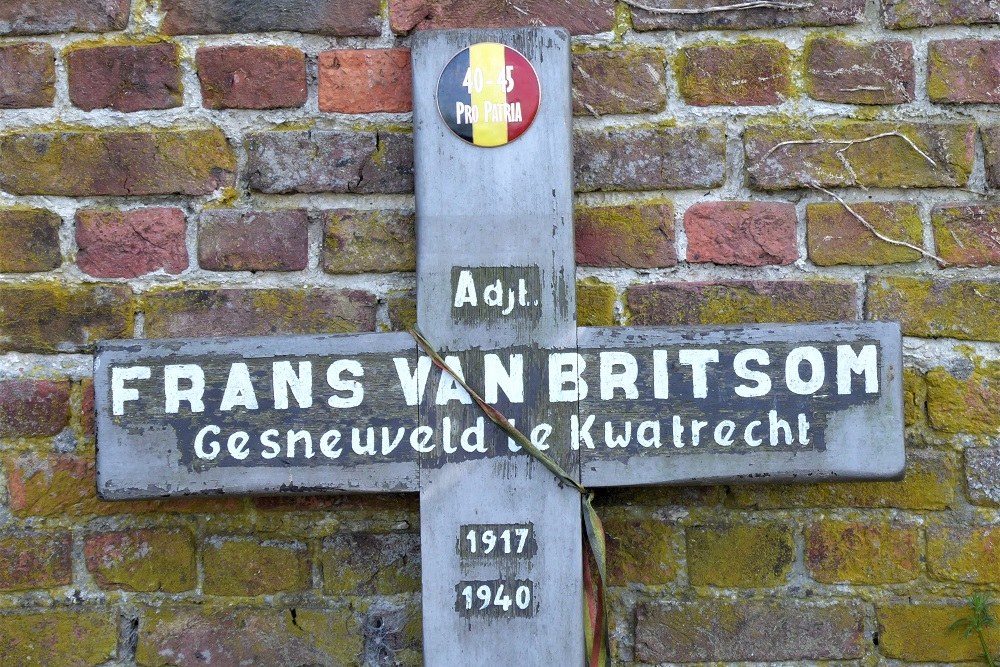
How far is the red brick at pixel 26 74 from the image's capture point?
0.91 m

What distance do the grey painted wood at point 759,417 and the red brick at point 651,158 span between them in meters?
0.21

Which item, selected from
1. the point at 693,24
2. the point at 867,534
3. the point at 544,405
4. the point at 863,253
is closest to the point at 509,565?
the point at 544,405

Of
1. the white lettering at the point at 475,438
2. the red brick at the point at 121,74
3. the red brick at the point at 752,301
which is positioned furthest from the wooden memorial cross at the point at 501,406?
the red brick at the point at 121,74

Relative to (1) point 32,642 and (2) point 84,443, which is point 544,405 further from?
(1) point 32,642

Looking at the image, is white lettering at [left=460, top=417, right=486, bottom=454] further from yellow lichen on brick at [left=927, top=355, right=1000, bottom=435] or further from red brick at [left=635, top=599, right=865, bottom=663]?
yellow lichen on brick at [left=927, top=355, right=1000, bottom=435]

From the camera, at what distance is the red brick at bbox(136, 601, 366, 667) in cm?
91

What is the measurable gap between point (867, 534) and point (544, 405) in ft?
1.42

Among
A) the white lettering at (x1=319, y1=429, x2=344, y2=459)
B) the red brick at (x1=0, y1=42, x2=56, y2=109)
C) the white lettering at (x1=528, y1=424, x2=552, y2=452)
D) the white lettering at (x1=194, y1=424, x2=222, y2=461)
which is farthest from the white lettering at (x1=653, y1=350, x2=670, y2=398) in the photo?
the red brick at (x1=0, y1=42, x2=56, y2=109)

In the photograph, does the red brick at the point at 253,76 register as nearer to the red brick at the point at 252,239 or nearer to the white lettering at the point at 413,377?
the red brick at the point at 252,239

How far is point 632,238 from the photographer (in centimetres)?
91

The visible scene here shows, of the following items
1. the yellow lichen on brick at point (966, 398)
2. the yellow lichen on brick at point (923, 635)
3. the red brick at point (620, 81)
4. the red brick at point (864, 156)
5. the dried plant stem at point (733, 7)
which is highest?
the dried plant stem at point (733, 7)

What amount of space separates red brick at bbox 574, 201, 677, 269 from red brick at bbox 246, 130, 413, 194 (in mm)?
220

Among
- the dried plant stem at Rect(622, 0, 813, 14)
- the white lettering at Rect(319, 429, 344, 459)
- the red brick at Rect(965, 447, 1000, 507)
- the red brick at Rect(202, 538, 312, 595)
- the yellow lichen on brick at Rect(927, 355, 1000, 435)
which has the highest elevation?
the dried plant stem at Rect(622, 0, 813, 14)

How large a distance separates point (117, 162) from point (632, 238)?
0.61 m
